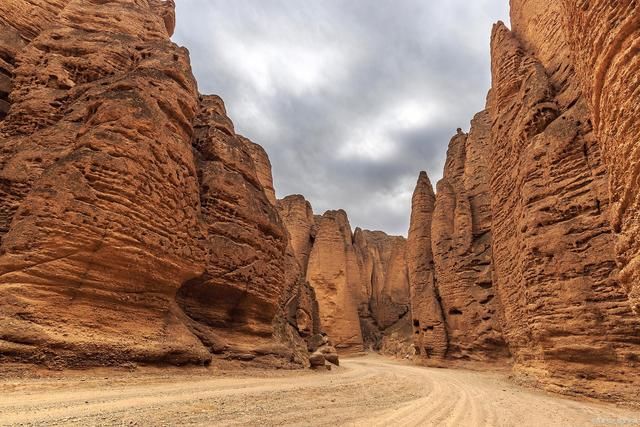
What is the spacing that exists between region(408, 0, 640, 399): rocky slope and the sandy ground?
1752 millimetres

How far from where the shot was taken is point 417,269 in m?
30.2

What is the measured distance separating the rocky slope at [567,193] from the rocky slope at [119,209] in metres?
8.81

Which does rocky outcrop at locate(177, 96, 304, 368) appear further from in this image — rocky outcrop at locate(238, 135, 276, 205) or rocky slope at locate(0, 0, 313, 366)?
rocky outcrop at locate(238, 135, 276, 205)

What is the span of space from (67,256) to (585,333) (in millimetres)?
12340

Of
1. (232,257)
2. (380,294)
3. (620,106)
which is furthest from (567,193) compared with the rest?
(380,294)

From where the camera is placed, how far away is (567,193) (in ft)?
33.6

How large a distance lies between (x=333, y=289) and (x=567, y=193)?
31650 mm

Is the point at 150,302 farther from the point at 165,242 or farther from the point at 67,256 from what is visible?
the point at 67,256

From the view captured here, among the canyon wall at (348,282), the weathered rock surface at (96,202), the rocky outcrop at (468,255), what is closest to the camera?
the weathered rock surface at (96,202)

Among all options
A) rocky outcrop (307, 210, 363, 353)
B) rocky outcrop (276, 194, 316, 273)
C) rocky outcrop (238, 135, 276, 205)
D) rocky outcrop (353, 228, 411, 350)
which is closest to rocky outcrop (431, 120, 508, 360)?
rocky outcrop (238, 135, 276, 205)

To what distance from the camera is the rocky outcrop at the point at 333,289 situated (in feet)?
123

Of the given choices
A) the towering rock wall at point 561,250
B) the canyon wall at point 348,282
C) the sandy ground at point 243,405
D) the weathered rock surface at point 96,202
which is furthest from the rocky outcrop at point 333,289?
the sandy ground at point 243,405

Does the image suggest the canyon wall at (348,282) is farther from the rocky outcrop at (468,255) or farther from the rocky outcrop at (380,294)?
the rocky outcrop at (468,255)

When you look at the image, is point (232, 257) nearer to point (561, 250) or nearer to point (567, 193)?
point (561, 250)
